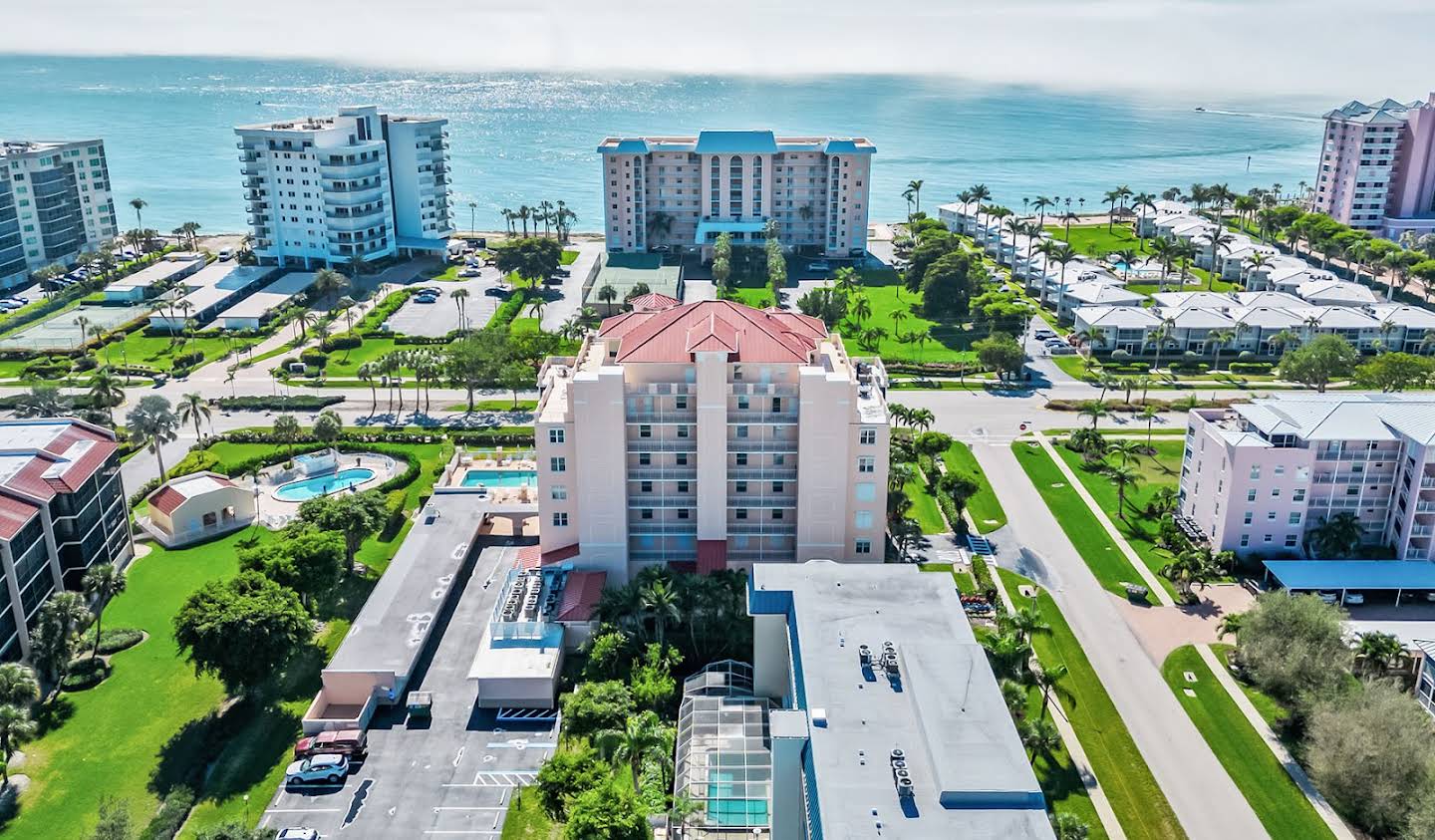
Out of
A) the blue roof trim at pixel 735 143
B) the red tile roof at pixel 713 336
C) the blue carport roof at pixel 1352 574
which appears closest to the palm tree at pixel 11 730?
the red tile roof at pixel 713 336

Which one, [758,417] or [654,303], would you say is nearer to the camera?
[758,417]

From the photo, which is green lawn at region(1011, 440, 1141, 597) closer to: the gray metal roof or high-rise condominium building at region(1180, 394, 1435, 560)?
high-rise condominium building at region(1180, 394, 1435, 560)

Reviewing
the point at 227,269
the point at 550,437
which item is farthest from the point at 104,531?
the point at 227,269

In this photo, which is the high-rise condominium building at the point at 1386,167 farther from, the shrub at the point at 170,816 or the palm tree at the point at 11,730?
the palm tree at the point at 11,730

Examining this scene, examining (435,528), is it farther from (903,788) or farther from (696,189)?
(696,189)

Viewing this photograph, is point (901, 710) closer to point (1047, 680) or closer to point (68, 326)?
point (1047, 680)

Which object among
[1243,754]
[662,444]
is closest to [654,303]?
[662,444]
